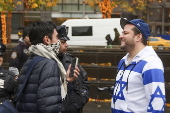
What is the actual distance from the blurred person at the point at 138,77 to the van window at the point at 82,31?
70.5 ft

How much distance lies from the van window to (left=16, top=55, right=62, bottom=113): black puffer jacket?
21.8 meters

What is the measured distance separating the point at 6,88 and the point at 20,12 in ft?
128

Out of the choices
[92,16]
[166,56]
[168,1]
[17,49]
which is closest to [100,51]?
[166,56]

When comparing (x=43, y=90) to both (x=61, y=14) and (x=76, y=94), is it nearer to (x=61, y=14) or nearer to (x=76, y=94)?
(x=76, y=94)

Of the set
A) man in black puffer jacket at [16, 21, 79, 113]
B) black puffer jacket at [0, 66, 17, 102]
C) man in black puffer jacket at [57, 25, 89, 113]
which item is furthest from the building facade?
man in black puffer jacket at [16, 21, 79, 113]

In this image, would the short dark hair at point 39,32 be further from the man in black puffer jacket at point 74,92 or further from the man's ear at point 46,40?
the man in black puffer jacket at point 74,92

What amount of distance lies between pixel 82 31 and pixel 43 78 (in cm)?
2220

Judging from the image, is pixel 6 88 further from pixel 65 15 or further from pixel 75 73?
pixel 65 15

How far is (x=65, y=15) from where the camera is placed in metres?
43.0

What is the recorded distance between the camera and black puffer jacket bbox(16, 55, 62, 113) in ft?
12.5

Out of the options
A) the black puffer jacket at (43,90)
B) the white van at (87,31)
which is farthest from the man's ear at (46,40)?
the white van at (87,31)

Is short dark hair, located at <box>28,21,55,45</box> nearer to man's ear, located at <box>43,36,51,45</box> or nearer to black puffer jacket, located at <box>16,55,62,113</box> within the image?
man's ear, located at <box>43,36,51,45</box>

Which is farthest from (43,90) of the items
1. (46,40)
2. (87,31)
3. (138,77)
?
(87,31)

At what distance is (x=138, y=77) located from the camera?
12.8 ft
